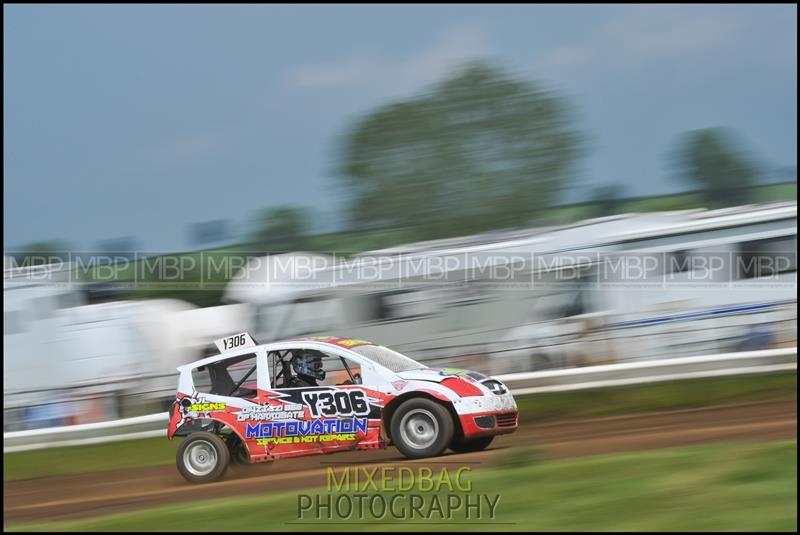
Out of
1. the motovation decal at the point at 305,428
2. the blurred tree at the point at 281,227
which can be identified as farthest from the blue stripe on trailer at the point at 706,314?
the blurred tree at the point at 281,227

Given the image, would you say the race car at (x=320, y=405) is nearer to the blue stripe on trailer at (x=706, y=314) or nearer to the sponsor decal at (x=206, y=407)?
the sponsor decal at (x=206, y=407)

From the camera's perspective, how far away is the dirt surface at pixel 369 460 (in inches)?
404

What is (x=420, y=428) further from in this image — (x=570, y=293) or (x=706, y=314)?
(x=706, y=314)

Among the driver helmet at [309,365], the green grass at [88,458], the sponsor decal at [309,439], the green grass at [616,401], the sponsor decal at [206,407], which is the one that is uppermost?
the driver helmet at [309,365]

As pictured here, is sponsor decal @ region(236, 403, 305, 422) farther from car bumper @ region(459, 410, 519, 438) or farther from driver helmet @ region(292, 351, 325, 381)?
car bumper @ region(459, 410, 519, 438)

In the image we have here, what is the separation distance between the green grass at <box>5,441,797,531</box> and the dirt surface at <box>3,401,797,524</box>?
77cm

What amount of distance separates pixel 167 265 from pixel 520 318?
10.6m

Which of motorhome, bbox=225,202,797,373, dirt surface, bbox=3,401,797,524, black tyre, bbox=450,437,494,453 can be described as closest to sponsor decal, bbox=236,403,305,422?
dirt surface, bbox=3,401,797,524

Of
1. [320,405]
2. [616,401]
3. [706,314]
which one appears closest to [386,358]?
[320,405]

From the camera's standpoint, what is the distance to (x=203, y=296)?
2053 cm

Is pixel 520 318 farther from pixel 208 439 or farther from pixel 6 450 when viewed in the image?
pixel 6 450

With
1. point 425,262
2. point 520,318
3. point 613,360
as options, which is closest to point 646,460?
point 613,360

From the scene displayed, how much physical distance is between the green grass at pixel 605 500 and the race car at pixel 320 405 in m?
1.03

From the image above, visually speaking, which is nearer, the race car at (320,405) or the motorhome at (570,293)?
the race car at (320,405)
